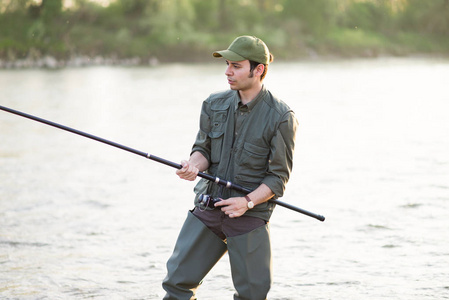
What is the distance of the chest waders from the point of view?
3.19 m

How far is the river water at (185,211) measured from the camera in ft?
15.8

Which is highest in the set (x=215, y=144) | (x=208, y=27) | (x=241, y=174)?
(x=208, y=27)

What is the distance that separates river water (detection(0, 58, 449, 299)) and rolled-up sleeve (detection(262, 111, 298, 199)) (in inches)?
59.5

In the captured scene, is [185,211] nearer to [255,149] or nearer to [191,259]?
[191,259]

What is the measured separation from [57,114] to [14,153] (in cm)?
589

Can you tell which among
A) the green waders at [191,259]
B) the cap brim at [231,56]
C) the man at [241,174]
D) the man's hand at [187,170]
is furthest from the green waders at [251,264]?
the cap brim at [231,56]

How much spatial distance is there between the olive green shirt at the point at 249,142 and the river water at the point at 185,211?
1.42m

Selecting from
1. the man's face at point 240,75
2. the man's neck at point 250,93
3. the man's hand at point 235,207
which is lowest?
the man's hand at point 235,207

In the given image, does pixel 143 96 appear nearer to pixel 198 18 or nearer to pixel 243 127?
pixel 243 127

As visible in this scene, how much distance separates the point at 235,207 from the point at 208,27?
196 ft

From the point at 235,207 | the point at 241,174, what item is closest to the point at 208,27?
the point at 241,174

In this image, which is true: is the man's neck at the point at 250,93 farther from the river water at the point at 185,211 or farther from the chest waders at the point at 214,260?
the river water at the point at 185,211

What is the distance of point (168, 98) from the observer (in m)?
21.6

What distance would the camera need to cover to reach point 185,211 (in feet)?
23.0
